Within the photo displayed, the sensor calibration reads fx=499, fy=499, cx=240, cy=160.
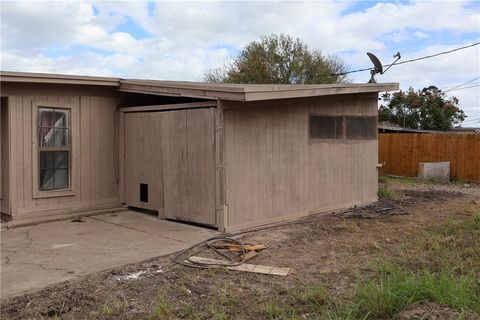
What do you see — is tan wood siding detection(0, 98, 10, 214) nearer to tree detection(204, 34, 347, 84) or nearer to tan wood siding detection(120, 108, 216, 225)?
tan wood siding detection(120, 108, 216, 225)

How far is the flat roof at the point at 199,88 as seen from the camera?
7.29 meters

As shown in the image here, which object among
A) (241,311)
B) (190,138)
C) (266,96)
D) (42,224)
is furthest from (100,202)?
(241,311)

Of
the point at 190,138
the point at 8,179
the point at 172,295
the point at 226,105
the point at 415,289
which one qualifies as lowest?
the point at 172,295

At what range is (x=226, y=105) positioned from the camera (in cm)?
762

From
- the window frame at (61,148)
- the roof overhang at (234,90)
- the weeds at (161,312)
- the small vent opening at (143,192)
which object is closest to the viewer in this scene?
the weeds at (161,312)

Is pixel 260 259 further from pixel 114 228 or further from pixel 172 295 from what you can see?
pixel 114 228

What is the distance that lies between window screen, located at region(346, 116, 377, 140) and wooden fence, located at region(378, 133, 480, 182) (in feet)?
26.5

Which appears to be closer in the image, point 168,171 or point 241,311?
point 241,311

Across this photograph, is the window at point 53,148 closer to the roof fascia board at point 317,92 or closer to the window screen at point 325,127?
the roof fascia board at point 317,92

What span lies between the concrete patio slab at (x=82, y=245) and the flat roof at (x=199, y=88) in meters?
2.12

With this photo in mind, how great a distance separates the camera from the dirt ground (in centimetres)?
436

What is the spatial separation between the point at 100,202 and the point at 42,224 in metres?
1.25

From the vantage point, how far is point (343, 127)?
10195 millimetres

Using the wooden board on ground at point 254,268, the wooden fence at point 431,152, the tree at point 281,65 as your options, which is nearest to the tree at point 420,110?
the tree at point 281,65
